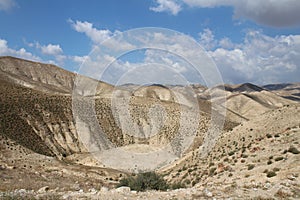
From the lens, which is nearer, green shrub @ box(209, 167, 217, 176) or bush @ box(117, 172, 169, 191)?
bush @ box(117, 172, 169, 191)

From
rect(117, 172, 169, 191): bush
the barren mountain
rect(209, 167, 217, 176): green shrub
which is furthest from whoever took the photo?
rect(209, 167, 217, 176): green shrub

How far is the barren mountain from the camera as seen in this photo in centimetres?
1555

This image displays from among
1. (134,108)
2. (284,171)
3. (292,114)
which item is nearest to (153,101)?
(134,108)

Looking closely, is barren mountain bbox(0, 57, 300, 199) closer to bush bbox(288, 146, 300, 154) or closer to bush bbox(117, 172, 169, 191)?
bush bbox(288, 146, 300, 154)

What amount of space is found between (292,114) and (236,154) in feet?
39.4

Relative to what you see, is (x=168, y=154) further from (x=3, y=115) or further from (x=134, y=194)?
(x=134, y=194)

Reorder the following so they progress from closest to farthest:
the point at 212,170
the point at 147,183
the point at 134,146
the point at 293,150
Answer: the point at 147,183
the point at 293,150
the point at 212,170
the point at 134,146

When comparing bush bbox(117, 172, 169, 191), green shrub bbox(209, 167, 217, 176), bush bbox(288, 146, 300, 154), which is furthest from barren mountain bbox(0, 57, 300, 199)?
bush bbox(117, 172, 169, 191)

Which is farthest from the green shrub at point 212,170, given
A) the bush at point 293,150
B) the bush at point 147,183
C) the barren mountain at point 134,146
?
the bush at point 293,150

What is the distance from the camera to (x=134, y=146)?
59.9 metres

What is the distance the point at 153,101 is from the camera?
3516 inches

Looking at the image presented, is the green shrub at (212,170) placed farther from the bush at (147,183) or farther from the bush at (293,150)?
the bush at (293,150)

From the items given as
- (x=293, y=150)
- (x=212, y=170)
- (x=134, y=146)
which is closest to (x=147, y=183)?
(x=212, y=170)

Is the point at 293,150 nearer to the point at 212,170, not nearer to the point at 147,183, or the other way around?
the point at 212,170
